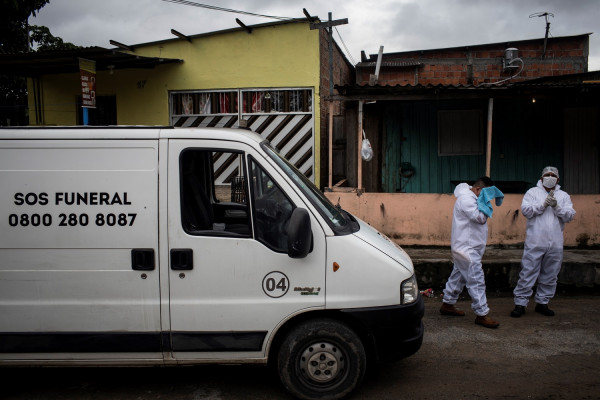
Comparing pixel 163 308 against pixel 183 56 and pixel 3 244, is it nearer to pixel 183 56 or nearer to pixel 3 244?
pixel 3 244

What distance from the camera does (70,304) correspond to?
3590 mm

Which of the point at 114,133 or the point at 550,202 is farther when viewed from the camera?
the point at 550,202

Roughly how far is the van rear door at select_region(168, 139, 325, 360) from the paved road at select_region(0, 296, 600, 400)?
2.01 feet

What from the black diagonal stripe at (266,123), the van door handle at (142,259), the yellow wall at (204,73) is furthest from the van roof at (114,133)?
the black diagonal stripe at (266,123)

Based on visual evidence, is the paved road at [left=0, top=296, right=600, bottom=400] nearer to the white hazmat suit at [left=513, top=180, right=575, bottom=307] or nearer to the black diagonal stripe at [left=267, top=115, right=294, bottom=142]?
the white hazmat suit at [left=513, top=180, right=575, bottom=307]

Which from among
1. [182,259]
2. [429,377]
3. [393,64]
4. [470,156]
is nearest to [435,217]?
[470,156]

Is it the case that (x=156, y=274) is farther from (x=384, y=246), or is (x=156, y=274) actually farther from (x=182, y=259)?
(x=384, y=246)

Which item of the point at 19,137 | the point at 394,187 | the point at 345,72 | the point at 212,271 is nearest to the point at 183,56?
the point at 345,72

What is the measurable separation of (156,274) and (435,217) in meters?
5.95

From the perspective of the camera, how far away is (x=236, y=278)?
3568 mm

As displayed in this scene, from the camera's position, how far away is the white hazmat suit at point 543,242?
5.84m

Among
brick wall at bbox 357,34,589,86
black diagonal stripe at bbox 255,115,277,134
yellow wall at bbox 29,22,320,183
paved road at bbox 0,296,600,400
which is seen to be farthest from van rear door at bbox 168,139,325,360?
brick wall at bbox 357,34,589,86

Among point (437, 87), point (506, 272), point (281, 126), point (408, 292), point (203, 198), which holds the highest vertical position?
point (437, 87)

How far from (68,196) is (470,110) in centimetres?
873
